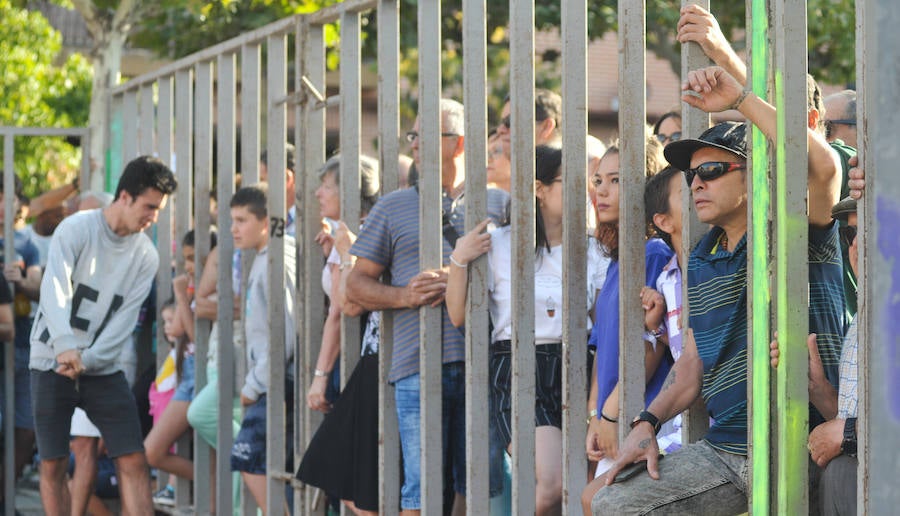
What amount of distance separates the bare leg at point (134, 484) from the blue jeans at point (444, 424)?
2.37m

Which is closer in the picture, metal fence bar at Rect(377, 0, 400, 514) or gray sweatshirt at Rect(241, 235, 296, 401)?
metal fence bar at Rect(377, 0, 400, 514)

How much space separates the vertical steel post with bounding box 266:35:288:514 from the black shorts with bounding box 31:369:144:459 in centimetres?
117

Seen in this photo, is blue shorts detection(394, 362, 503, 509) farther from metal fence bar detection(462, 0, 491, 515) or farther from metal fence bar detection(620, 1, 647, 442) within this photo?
metal fence bar detection(620, 1, 647, 442)

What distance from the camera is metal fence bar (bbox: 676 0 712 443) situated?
4.44 metres

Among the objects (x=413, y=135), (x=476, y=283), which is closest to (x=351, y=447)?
(x=476, y=283)

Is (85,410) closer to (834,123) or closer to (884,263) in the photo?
(834,123)

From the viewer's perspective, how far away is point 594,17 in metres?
14.5

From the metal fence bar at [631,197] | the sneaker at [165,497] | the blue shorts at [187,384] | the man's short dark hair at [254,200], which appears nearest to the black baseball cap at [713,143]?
the metal fence bar at [631,197]

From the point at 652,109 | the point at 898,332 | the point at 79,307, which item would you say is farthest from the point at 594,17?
the point at 652,109

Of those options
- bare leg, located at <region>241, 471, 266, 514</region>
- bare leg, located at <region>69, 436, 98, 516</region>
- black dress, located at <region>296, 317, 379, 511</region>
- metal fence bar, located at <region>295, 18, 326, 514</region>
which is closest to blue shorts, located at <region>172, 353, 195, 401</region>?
bare leg, located at <region>69, 436, 98, 516</region>

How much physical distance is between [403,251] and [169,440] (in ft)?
8.32

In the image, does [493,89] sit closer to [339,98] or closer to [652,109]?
[652,109]

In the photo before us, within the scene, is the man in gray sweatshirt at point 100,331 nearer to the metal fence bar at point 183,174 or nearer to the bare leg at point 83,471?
the bare leg at point 83,471

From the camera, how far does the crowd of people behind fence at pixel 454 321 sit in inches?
155
